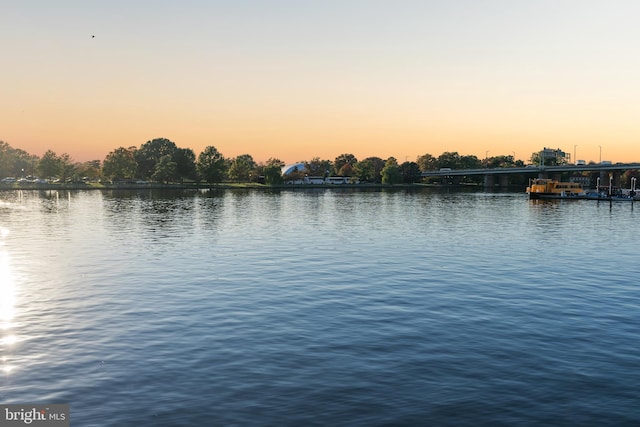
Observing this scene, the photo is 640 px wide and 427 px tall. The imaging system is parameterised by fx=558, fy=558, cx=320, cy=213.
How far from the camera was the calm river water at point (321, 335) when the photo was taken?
1914cm

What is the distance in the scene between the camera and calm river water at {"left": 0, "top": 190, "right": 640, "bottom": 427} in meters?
19.1

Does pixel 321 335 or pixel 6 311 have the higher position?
pixel 6 311

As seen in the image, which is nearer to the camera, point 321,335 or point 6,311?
point 321,335

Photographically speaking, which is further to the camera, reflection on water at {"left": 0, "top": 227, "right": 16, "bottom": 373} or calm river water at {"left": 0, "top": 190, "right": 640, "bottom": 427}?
reflection on water at {"left": 0, "top": 227, "right": 16, "bottom": 373}

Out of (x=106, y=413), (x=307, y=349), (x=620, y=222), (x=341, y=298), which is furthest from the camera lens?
(x=620, y=222)

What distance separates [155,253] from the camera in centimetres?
5684

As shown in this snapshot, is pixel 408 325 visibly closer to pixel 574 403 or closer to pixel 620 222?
pixel 574 403

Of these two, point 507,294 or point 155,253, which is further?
point 155,253

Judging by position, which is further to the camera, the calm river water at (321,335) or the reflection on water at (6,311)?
the reflection on water at (6,311)

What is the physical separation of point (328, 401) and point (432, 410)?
3547 mm

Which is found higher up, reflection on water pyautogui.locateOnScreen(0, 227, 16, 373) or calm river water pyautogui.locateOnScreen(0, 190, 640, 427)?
reflection on water pyautogui.locateOnScreen(0, 227, 16, 373)

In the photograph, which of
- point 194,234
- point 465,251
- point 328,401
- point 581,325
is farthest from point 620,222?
point 328,401

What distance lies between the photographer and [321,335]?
27.6 m

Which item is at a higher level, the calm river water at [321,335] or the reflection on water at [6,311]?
the reflection on water at [6,311]
